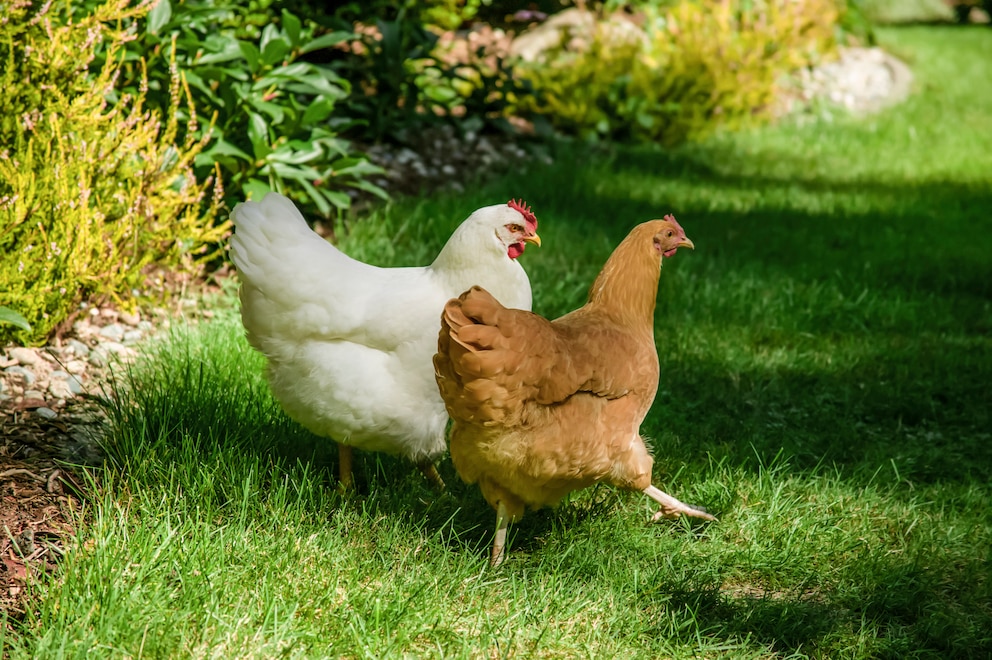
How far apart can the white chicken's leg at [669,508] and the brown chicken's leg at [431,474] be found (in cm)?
72

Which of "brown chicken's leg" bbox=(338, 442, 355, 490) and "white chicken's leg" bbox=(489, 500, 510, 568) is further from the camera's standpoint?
"brown chicken's leg" bbox=(338, 442, 355, 490)

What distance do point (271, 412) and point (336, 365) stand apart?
2.20 ft

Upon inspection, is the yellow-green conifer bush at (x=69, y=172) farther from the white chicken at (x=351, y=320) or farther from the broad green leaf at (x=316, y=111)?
the white chicken at (x=351, y=320)

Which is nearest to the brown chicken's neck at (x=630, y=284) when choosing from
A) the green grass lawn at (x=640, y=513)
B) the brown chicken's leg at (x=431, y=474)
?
the green grass lawn at (x=640, y=513)

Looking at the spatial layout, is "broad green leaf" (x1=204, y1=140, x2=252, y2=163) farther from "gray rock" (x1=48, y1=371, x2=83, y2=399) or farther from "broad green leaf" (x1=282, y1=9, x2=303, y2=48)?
"gray rock" (x1=48, y1=371, x2=83, y2=399)

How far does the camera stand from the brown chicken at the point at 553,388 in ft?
8.57

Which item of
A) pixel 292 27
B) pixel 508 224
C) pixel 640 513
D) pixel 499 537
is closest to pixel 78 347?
pixel 292 27

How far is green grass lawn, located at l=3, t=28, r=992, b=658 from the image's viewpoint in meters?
2.59

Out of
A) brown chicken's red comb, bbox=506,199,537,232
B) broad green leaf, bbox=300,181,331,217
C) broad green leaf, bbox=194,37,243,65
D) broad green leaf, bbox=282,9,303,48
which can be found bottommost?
broad green leaf, bbox=300,181,331,217

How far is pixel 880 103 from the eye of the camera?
990cm

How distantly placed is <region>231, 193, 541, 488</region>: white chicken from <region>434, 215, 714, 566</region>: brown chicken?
11.2 inches

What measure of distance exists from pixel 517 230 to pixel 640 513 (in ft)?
3.53

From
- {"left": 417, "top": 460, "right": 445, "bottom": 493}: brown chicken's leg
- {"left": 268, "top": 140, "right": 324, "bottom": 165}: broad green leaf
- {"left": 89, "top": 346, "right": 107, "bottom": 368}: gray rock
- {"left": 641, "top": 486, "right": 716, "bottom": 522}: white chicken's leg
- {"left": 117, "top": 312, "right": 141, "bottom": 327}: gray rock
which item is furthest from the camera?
{"left": 268, "top": 140, "right": 324, "bottom": 165}: broad green leaf

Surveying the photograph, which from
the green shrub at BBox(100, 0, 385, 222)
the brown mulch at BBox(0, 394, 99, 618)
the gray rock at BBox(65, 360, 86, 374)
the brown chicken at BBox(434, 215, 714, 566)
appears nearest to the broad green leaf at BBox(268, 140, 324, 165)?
the green shrub at BBox(100, 0, 385, 222)
